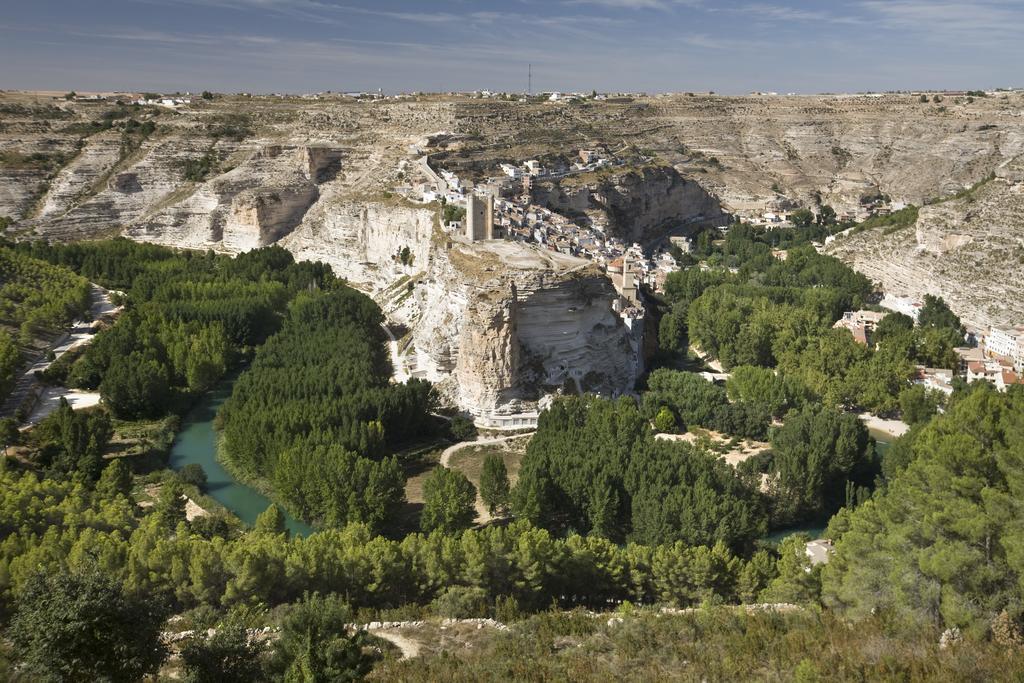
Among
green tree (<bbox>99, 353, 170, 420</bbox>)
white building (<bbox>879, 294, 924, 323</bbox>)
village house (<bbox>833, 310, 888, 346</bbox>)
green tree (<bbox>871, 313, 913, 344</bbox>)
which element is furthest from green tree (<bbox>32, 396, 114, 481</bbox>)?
white building (<bbox>879, 294, 924, 323</bbox>)

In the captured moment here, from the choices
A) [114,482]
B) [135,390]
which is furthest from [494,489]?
[135,390]

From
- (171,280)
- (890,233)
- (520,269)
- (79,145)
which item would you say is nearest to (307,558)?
(520,269)

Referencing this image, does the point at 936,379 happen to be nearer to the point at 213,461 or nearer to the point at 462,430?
the point at 462,430

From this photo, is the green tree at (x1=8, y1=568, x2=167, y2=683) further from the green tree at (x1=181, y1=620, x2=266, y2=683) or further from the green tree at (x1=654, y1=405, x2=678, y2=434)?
the green tree at (x1=654, y1=405, x2=678, y2=434)

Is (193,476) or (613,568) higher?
(613,568)

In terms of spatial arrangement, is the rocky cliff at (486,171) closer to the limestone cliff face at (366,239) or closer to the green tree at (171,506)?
the limestone cliff face at (366,239)

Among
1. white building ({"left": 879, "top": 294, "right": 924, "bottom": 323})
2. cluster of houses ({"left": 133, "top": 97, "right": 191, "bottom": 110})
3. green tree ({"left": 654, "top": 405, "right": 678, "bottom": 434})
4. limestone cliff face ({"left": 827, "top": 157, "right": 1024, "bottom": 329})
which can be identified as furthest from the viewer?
cluster of houses ({"left": 133, "top": 97, "right": 191, "bottom": 110})

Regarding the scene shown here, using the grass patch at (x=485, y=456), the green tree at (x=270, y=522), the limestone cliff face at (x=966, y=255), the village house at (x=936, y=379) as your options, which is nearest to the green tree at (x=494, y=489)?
the grass patch at (x=485, y=456)
